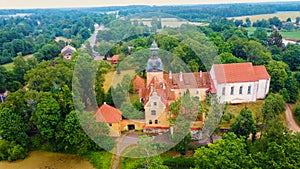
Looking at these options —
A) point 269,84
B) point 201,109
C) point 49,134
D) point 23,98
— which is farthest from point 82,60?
point 269,84

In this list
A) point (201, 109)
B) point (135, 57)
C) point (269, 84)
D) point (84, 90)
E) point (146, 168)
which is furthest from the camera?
point (135, 57)

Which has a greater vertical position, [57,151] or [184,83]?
[184,83]

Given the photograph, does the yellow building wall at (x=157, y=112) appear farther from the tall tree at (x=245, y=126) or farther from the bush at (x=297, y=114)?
the bush at (x=297, y=114)

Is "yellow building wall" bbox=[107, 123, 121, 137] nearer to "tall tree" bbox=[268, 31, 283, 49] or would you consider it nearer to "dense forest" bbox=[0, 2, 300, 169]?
"dense forest" bbox=[0, 2, 300, 169]

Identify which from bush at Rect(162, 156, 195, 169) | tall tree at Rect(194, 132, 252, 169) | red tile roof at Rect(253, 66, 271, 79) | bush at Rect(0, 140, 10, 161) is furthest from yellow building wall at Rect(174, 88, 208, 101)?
bush at Rect(0, 140, 10, 161)

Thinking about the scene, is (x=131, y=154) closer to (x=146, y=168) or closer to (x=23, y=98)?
(x=146, y=168)

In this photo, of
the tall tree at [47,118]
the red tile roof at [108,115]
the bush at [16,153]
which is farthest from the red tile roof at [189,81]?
the bush at [16,153]
